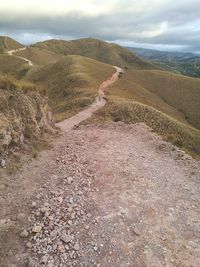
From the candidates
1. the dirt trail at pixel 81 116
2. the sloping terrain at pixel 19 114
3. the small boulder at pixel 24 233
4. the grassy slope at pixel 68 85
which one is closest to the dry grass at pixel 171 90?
the grassy slope at pixel 68 85

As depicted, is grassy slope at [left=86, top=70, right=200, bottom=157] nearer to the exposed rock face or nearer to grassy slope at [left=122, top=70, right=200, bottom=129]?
grassy slope at [left=122, top=70, right=200, bottom=129]

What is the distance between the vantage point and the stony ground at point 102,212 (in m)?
9.82

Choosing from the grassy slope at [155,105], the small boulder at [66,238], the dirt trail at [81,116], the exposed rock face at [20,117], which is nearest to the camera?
the small boulder at [66,238]

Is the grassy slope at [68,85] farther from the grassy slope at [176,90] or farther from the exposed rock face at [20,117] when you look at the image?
the grassy slope at [176,90]

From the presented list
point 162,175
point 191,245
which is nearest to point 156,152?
point 162,175

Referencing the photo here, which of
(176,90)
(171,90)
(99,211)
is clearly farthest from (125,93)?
(99,211)

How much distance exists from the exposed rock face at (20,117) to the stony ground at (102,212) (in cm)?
158

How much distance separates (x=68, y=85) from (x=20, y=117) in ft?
153

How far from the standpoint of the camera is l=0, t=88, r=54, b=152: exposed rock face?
1462 centimetres

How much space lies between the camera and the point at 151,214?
12.2 metres

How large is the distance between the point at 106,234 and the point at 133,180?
4.76 m

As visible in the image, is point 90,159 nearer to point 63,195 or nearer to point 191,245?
point 63,195

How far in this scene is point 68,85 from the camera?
→ 2437 inches

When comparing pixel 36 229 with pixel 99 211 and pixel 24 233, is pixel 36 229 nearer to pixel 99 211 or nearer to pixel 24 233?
pixel 24 233
